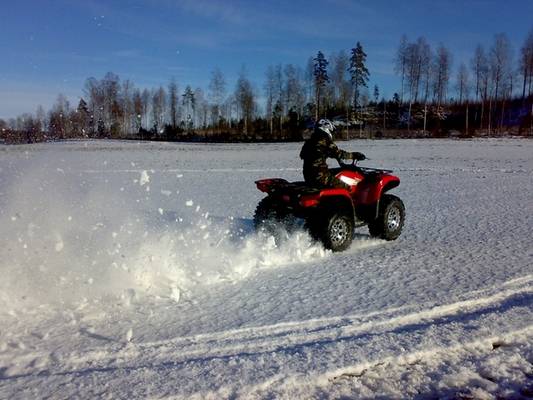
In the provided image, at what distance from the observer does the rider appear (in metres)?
6.82

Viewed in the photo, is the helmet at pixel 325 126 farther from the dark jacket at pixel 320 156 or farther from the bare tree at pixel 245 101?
the bare tree at pixel 245 101

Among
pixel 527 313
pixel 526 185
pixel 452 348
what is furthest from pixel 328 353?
pixel 526 185

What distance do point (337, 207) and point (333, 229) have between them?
0.34 meters

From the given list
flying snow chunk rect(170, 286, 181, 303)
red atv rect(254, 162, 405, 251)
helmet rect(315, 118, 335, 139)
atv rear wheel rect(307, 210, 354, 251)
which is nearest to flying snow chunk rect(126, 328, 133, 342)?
flying snow chunk rect(170, 286, 181, 303)

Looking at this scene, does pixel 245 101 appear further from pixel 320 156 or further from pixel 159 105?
pixel 320 156

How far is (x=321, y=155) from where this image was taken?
22.4ft

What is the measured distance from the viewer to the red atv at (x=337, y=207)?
6520mm

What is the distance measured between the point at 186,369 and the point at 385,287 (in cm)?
263

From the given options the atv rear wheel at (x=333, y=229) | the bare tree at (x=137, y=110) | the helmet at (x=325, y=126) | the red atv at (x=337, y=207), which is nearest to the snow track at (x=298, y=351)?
the atv rear wheel at (x=333, y=229)

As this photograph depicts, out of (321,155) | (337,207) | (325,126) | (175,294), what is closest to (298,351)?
(175,294)

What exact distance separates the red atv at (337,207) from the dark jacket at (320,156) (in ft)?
0.58

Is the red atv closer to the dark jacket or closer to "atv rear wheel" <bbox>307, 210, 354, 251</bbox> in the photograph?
"atv rear wheel" <bbox>307, 210, 354, 251</bbox>

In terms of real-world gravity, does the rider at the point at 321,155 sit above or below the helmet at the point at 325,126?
below

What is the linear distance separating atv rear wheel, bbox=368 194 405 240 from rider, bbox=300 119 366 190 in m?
0.94
